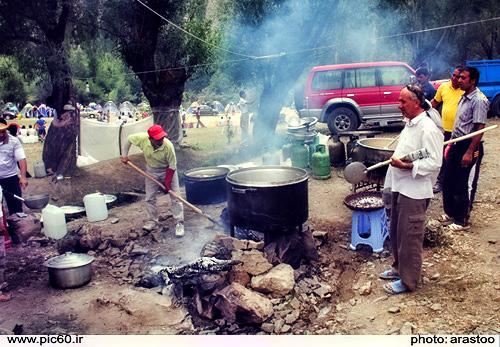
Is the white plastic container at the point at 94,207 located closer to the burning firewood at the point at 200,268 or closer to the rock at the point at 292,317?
the burning firewood at the point at 200,268

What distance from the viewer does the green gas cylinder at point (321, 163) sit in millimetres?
7855

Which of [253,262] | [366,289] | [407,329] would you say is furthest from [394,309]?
[253,262]

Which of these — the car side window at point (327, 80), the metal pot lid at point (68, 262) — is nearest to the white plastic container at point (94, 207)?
the metal pot lid at point (68, 262)

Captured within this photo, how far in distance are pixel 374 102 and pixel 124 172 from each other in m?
7.89

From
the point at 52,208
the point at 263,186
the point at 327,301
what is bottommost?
the point at 327,301

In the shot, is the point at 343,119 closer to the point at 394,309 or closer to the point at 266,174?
the point at 266,174

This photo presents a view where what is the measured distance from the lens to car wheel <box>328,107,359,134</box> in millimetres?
11531

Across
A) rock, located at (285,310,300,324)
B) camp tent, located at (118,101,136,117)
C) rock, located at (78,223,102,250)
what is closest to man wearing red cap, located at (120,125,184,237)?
rock, located at (78,223,102,250)

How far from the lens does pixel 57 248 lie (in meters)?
5.54

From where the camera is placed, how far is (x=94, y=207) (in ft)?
21.8

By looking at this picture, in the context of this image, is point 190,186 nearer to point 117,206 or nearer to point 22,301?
point 117,206

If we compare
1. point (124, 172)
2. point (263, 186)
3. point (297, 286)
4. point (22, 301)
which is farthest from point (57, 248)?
point (124, 172)

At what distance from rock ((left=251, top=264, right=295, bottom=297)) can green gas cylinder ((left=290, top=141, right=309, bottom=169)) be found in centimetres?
465

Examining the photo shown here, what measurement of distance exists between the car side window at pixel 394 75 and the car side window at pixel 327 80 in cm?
134
